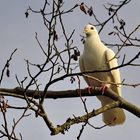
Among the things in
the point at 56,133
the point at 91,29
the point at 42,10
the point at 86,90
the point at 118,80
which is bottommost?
the point at 56,133

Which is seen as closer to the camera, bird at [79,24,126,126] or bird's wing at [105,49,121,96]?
bird at [79,24,126,126]

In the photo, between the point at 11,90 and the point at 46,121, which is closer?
the point at 46,121

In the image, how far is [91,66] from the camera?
9672 millimetres

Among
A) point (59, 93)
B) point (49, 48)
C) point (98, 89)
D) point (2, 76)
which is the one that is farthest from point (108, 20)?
point (2, 76)

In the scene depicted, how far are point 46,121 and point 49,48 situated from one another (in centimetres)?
78

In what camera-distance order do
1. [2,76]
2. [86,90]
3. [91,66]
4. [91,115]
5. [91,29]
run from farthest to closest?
[91,29]
[91,66]
[86,90]
[91,115]
[2,76]

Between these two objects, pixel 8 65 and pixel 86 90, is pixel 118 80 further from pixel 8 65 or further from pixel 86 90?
pixel 8 65

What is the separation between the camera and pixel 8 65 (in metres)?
5.97

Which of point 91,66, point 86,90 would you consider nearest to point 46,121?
point 86,90

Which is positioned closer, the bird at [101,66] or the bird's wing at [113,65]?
the bird at [101,66]

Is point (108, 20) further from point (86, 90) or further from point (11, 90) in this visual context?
point (11, 90)

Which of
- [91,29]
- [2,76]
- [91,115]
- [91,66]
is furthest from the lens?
[91,29]

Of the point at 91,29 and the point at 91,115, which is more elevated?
the point at 91,29

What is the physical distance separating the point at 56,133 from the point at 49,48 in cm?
93
